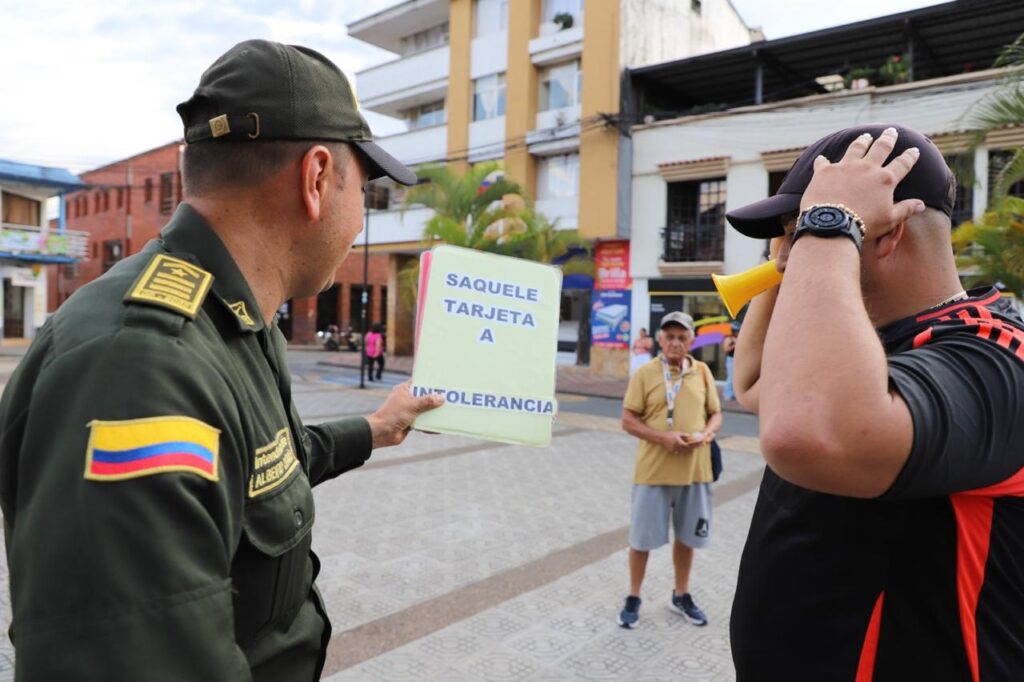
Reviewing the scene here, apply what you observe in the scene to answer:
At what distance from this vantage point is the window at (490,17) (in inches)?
939

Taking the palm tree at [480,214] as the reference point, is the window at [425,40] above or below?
above

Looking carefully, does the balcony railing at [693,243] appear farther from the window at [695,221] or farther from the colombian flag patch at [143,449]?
the colombian flag patch at [143,449]

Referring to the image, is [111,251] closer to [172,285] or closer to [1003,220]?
[1003,220]

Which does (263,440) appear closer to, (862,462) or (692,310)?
(862,462)

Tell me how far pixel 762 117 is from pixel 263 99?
1922 centimetres

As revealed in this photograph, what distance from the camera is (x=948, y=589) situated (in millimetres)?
1254

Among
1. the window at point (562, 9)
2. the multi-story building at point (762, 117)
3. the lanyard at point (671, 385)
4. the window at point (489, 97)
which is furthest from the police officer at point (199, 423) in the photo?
the window at point (489, 97)

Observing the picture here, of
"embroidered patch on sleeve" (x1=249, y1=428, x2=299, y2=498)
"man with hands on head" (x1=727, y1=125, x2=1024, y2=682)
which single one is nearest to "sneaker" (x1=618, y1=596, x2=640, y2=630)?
"man with hands on head" (x1=727, y1=125, x2=1024, y2=682)

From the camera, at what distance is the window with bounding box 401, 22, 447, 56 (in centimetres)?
2709

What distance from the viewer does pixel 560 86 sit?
22484 mm

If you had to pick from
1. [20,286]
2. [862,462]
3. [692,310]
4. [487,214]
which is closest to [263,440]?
[862,462]

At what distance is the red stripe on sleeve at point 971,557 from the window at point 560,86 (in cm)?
2204

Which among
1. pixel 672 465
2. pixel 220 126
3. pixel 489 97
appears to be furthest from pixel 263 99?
pixel 489 97

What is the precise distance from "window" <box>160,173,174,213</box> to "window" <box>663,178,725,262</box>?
29.2 metres
